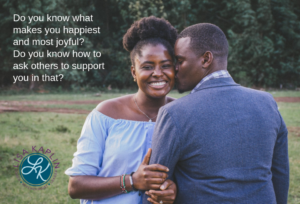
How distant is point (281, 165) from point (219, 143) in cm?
71

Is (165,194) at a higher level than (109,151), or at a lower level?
lower

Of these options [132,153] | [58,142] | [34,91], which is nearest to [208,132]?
[132,153]

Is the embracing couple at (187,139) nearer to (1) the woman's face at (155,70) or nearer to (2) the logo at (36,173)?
(1) the woman's face at (155,70)

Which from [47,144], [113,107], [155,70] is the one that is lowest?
[47,144]

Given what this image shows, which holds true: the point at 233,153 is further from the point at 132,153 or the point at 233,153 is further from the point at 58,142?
the point at 58,142

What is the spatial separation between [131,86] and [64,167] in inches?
731

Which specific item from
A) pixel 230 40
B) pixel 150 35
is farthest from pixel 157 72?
pixel 230 40

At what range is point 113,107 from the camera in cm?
242

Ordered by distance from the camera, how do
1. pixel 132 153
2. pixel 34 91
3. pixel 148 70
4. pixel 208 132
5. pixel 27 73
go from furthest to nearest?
pixel 27 73 < pixel 34 91 < pixel 148 70 < pixel 132 153 < pixel 208 132

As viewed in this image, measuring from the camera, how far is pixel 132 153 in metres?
2.20

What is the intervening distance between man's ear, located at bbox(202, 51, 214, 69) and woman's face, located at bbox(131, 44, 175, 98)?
47 centimetres

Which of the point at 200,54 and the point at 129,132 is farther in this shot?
the point at 129,132

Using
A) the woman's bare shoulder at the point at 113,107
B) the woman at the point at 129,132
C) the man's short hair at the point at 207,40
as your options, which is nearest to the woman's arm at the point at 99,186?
the woman at the point at 129,132

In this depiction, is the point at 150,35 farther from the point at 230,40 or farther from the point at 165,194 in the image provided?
the point at 230,40
